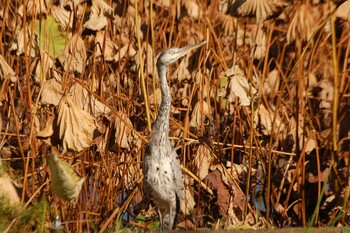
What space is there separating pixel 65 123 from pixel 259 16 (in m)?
1.29

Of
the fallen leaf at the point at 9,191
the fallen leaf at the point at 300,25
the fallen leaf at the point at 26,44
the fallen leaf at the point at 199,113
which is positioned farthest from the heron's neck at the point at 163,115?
the fallen leaf at the point at 9,191

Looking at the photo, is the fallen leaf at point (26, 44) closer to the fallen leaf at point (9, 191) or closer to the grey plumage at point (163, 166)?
the grey plumage at point (163, 166)

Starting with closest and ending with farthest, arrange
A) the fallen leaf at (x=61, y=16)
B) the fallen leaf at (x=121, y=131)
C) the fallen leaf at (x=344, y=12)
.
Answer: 1. the fallen leaf at (x=344, y=12)
2. the fallen leaf at (x=121, y=131)
3. the fallen leaf at (x=61, y=16)

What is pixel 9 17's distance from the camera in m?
5.91

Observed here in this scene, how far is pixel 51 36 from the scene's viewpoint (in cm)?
550

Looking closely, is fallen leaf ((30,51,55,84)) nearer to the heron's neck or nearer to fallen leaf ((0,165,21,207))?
the heron's neck

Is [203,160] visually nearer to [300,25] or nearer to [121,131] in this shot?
[121,131]

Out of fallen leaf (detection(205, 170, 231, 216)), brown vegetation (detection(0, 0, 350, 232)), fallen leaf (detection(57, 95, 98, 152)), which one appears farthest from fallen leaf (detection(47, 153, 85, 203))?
fallen leaf (detection(205, 170, 231, 216))

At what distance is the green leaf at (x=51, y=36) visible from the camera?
17.2ft

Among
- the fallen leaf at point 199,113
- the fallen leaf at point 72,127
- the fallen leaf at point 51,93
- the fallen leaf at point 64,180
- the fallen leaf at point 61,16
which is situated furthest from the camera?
the fallen leaf at point 199,113

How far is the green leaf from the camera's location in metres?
5.26

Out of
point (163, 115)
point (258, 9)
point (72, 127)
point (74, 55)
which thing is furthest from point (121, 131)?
point (258, 9)

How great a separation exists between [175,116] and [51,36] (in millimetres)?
1366

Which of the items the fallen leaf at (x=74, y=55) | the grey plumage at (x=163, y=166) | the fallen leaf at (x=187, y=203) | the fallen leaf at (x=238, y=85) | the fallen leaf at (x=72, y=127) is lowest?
the fallen leaf at (x=187, y=203)
